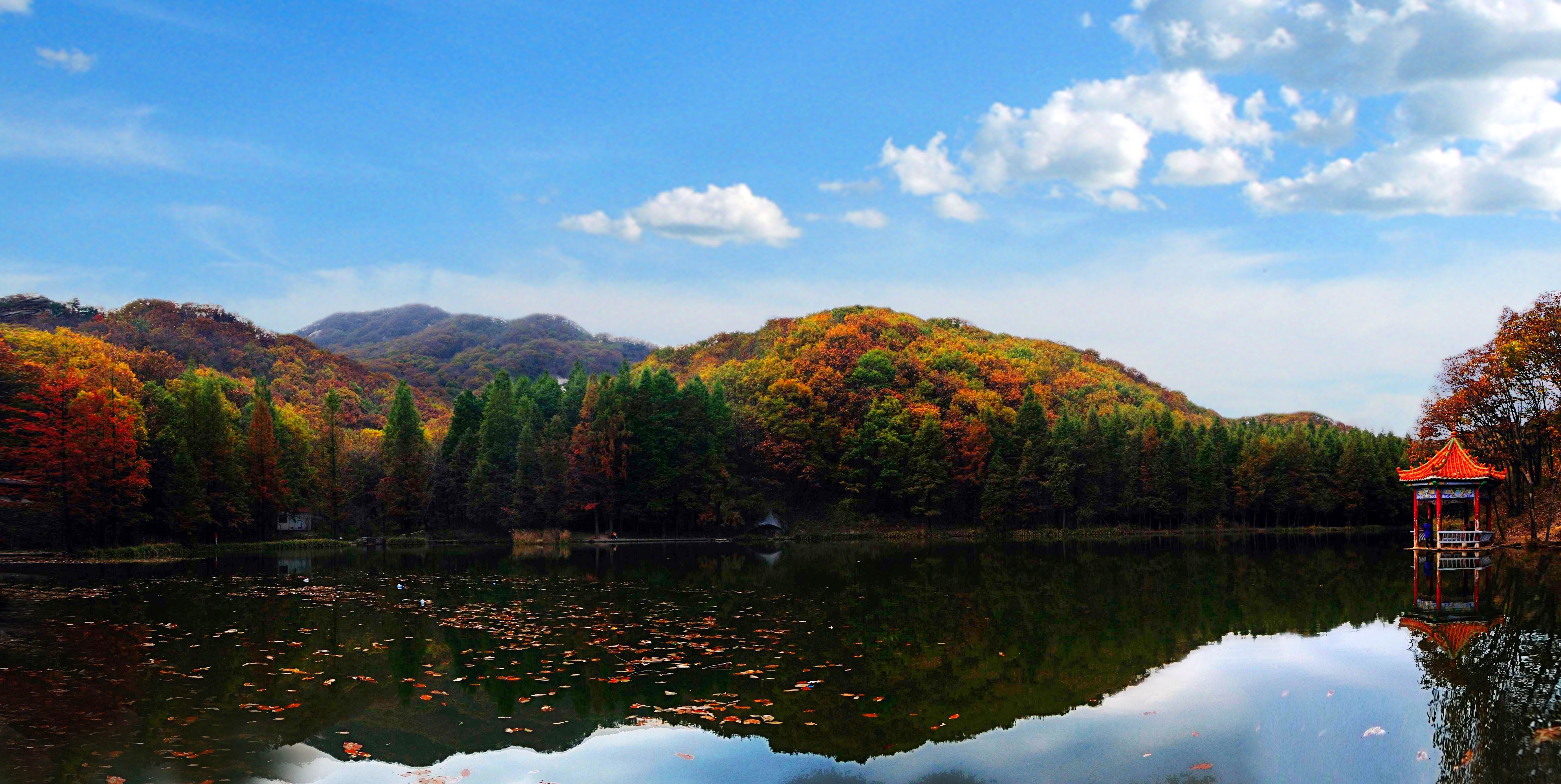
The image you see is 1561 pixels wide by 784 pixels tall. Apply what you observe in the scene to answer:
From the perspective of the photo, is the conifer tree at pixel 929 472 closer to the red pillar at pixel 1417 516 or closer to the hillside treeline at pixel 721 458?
the hillside treeline at pixel 721 458

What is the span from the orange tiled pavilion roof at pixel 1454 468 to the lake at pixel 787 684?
1513 centimetres

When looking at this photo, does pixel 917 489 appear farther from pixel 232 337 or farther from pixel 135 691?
pixel 232 337

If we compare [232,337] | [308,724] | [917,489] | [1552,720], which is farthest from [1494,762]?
[232,337]

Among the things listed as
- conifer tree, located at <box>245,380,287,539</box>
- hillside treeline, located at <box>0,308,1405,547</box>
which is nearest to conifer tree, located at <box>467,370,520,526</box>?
hillside treeline, located at <box>0,308,1405,547</box>

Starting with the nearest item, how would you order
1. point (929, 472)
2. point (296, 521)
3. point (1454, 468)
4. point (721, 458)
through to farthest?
point (1454, 468) → point (721, 458) → point (929, 472) → point (296, 521)

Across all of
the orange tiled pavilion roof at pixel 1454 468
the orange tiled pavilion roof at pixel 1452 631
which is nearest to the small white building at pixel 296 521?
the orange tiled pavilion roof at pixel 1452 631

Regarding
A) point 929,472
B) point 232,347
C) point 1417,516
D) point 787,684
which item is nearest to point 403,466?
point 929,472

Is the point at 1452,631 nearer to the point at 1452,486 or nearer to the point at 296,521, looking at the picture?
the point at 1452,486

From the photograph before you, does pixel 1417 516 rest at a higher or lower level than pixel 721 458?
lower

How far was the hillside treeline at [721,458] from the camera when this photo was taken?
5212cm

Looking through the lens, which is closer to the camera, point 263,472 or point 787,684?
point 787,684

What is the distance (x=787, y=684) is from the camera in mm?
11883

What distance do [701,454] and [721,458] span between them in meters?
1.39

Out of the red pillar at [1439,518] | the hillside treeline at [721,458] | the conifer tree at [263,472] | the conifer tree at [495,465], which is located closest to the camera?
the red pillar at [1439,518]
